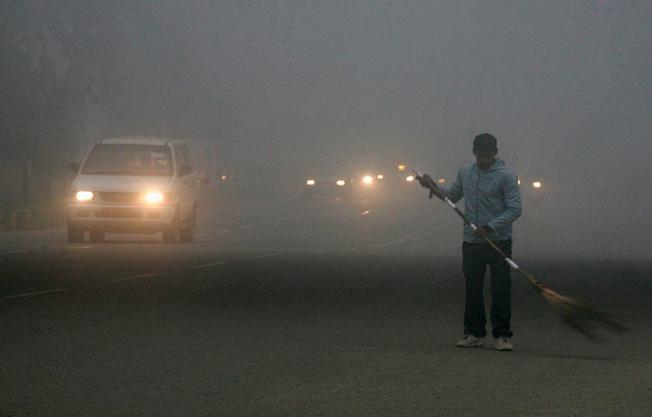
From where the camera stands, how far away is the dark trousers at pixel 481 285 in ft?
38.2

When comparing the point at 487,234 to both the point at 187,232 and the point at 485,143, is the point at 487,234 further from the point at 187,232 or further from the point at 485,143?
the point at 187,232

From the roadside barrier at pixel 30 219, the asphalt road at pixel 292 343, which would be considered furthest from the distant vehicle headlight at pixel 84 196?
the roadside barrier at pixel 30 219

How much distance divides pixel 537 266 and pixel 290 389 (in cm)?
1560

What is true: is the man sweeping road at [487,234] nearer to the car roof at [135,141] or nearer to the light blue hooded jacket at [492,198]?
the light blue hooded jacket at [492,198]

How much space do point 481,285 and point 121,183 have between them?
56.5 feet

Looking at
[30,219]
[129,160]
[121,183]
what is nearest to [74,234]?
[121,183]

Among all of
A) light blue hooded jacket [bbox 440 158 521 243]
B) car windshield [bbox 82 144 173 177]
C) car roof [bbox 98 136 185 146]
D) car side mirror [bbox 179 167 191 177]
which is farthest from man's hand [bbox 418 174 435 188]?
car roof [bbox 98 136 185 146]

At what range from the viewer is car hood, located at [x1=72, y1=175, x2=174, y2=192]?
27859 millimetres

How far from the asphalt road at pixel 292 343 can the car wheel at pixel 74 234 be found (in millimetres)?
4322

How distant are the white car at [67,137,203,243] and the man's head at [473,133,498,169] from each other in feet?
55.3

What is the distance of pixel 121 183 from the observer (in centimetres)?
2802

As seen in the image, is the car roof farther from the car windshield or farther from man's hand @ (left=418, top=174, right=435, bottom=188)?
man's hand @ (left=418, top=174, right=435, bottom=188)

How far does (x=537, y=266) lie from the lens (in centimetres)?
2420

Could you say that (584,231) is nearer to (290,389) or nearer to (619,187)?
(290,389)
